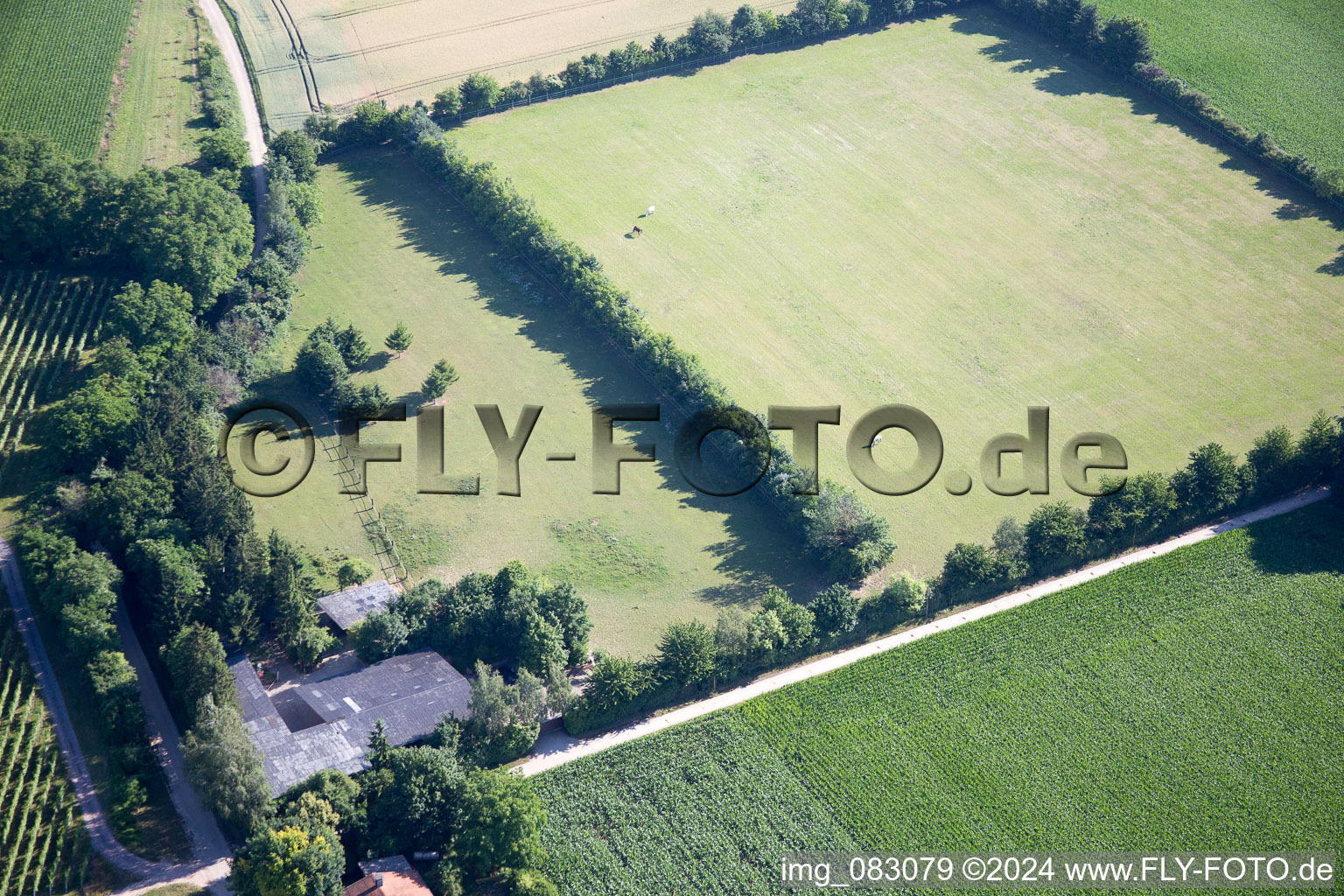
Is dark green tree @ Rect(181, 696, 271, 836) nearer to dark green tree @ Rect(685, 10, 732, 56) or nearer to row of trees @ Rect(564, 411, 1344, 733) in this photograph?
row of trees @ Rect(564, 411, 1344, 733)

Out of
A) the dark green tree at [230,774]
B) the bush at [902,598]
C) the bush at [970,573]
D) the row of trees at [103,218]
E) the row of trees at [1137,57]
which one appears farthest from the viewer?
the row of trees at [1137,57]

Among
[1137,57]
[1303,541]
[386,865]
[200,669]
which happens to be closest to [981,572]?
[1303,541]

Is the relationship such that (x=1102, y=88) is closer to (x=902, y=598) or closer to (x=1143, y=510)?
(x=1143, y=510)

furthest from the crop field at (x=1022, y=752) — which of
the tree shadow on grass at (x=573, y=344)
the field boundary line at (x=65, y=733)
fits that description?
the field boundary line at (x=65, y=733)

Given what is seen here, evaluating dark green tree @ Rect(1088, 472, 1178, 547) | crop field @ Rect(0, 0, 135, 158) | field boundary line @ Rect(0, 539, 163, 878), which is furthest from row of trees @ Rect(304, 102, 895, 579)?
field boundary line @ Rect(0, 539, 163, 878)

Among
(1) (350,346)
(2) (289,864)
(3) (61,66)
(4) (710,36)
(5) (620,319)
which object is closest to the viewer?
(2) (289,864)

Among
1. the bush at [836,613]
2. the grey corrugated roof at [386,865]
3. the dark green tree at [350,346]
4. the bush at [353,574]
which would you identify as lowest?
Result: the grey corrugated roof at [386,865]

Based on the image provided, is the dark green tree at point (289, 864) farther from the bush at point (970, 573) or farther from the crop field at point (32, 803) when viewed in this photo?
the bush at point (970, 573)

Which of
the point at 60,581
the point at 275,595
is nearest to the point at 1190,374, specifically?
the point at 275,595

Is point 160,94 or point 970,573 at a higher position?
point 160,94
